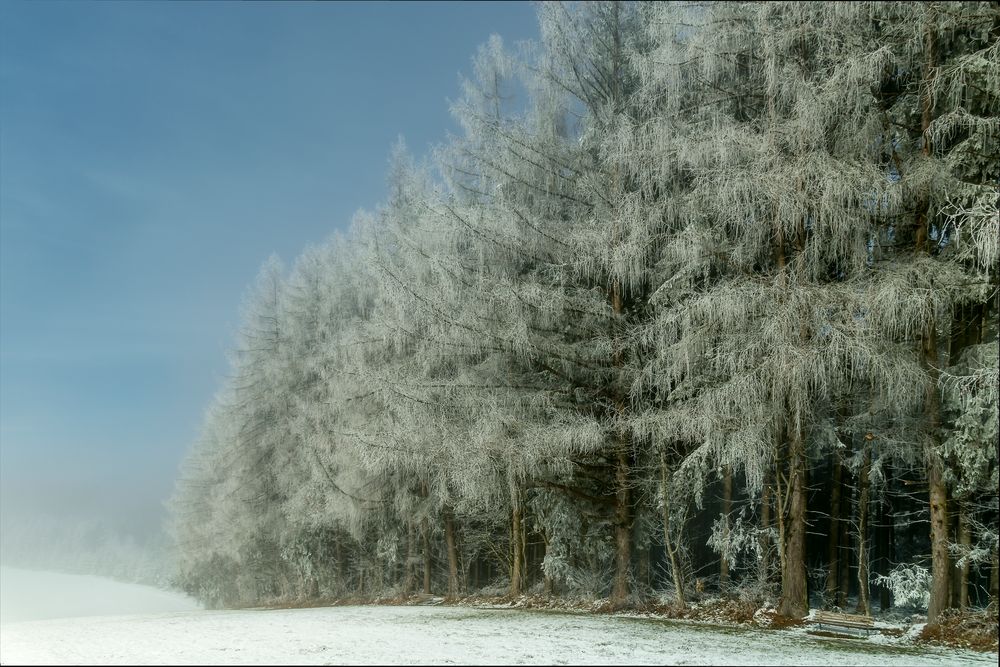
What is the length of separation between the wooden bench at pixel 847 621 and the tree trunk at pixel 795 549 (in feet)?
2.29

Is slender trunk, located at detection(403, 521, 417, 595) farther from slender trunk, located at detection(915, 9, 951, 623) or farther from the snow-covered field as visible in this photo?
slender trunk, located at detection(915, 9, 951, 623)

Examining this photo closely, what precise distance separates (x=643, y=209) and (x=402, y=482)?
25.2 ft

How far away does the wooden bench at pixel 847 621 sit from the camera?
8.65 m

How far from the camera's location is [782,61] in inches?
410

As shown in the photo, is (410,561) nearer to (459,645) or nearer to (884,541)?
(459,645)

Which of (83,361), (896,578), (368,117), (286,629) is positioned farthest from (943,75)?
(368,117)

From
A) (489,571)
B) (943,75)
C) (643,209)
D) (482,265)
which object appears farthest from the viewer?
(489,571)

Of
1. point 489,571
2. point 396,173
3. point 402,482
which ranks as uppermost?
point 396,173

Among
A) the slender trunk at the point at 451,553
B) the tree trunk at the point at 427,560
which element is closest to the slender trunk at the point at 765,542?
the slender trunk at the point at 451,553

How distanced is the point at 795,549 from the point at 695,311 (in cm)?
347

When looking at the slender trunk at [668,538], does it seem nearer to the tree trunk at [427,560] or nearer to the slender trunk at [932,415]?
the slender trunk at [932,415]

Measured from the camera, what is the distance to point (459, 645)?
7.67 meters

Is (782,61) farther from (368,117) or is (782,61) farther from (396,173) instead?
(368,117)

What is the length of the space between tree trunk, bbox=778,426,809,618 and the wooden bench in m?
0.70
